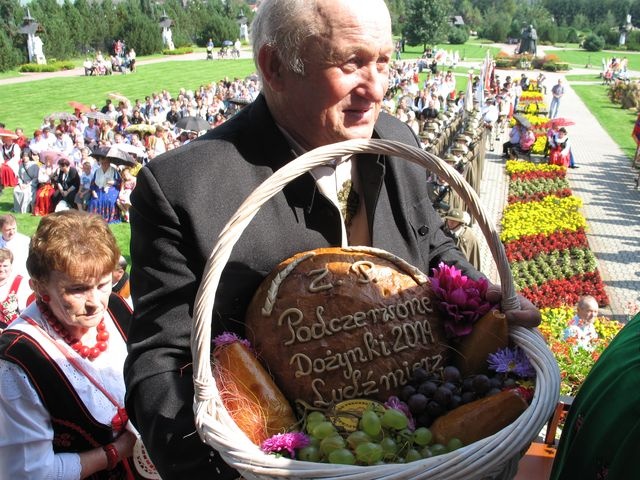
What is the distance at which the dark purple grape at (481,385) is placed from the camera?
1436 mm

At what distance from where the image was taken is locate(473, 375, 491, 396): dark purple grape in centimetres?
144

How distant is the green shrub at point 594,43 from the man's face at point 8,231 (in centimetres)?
6916

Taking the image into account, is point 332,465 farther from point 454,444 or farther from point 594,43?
point 594,43

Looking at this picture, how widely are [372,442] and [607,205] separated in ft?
43.6

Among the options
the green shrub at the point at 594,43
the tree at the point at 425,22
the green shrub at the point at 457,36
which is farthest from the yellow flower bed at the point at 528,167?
the green shrub at the point at 457,36

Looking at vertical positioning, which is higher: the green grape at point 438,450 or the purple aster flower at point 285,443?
the purple aster flower at point 285,443

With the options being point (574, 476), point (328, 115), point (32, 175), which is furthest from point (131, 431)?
point (32, 175)

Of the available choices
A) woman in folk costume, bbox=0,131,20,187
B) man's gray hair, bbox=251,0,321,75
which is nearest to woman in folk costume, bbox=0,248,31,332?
man's gray hair, bbox=251,0,321,75

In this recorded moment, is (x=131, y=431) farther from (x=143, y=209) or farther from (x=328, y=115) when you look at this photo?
(x=328, y=115)

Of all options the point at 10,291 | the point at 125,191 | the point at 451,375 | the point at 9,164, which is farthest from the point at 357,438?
the point at 9,164

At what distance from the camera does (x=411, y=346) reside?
1.56 metres

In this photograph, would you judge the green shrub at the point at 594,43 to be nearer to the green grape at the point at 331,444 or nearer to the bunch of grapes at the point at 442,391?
the bunch of grapes at the point at 442,391

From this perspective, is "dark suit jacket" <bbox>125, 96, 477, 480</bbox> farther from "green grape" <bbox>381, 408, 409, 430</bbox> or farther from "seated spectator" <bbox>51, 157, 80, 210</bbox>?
"seated spectator" <bbox>51, 157, 80, 210</bbox>

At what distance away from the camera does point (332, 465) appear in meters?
1.14
